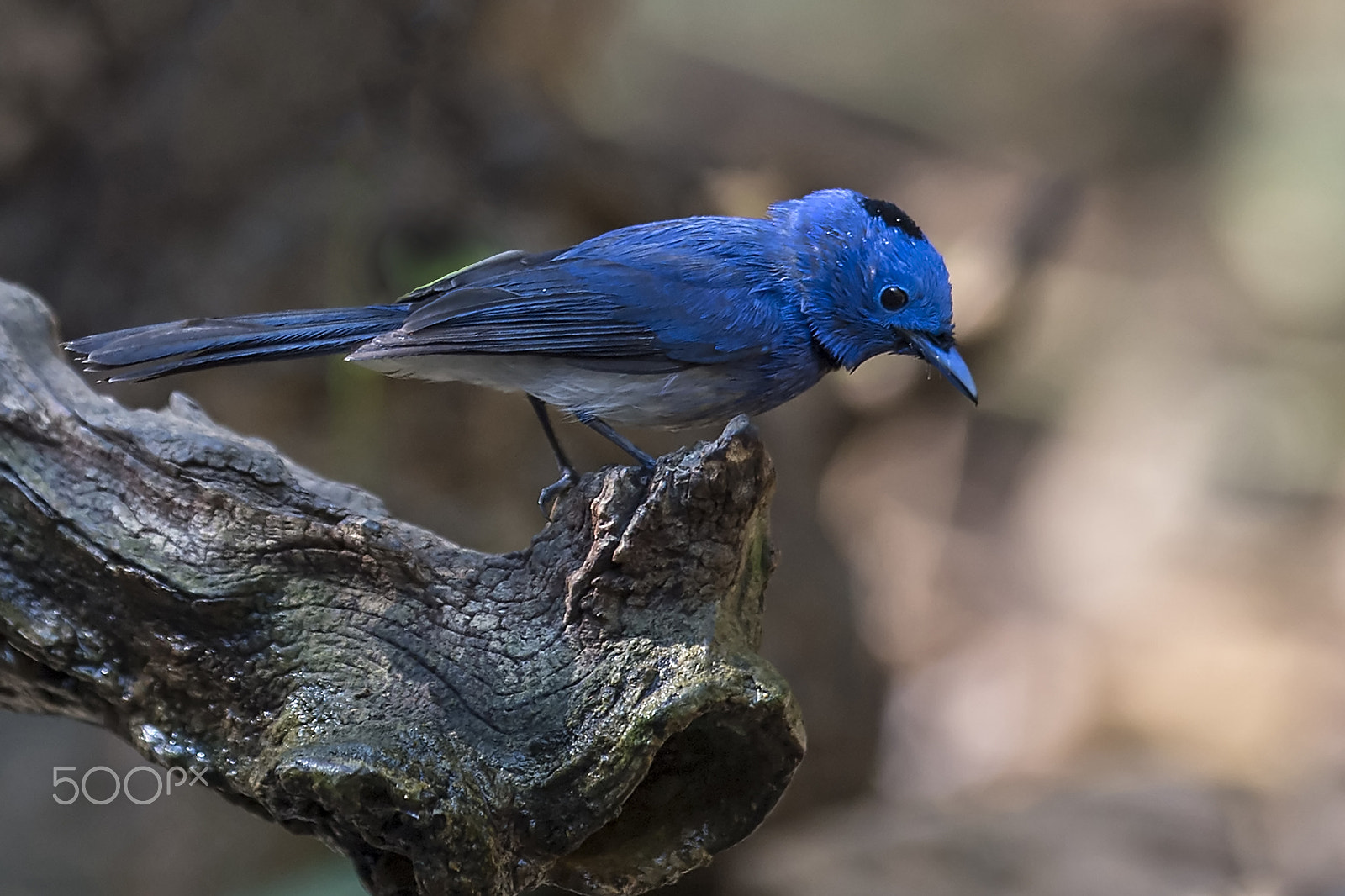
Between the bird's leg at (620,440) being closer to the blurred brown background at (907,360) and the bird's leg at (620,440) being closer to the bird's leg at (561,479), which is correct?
the bird's leg at (561,479)

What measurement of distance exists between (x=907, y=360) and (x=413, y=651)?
4.50 m

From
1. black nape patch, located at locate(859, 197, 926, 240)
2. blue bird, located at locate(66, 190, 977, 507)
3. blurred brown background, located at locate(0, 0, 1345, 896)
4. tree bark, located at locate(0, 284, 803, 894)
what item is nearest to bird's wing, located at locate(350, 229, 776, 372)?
blue bird, located at locate(66, 190, 977, 507)

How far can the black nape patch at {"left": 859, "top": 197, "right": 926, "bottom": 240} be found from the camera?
3.25 meters

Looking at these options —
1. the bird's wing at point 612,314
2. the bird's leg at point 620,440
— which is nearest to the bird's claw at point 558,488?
the bird's leg at point 620,440

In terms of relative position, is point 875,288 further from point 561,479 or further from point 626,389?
point 561,479

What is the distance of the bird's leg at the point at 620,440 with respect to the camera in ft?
9.42

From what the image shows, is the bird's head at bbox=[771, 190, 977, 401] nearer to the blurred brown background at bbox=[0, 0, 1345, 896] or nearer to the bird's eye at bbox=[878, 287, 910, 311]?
the bird's eye at bbox=[878, 287, 910, 311]

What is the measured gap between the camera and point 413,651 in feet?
Answer: 8.75

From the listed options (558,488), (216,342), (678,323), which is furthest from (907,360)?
(216,342)

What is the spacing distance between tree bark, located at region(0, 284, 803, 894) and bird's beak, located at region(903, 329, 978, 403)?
2.50 ft

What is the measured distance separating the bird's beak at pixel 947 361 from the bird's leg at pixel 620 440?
83 centimetres

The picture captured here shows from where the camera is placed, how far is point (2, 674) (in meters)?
2.94

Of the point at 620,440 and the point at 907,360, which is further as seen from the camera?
the point at 907,360

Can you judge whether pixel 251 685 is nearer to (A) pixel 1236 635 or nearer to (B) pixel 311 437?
(B) pixel 311 437
